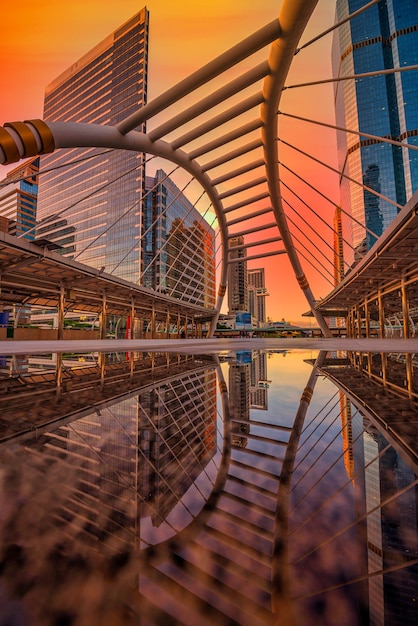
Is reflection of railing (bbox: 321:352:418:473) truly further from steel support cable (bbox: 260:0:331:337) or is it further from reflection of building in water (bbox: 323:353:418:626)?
steel support cable (bbox: 260:0:331:337)

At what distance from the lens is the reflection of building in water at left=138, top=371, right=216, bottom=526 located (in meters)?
1.10

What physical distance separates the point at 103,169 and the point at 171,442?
284 ft

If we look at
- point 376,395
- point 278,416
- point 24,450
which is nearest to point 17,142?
point 24,450

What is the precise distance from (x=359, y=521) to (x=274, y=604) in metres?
0.45

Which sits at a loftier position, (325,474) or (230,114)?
(230,114)

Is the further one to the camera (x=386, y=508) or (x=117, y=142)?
(x=117, y=142)

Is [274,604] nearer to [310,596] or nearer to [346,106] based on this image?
[310,596]

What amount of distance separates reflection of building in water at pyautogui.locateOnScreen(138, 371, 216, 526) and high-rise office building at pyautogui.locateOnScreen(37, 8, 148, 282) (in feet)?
209

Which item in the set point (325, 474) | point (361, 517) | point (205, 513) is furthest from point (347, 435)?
point (205, 513)

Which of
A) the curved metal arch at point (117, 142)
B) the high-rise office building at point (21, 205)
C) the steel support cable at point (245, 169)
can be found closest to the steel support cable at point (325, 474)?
the curved metal arch at point (117, 142)

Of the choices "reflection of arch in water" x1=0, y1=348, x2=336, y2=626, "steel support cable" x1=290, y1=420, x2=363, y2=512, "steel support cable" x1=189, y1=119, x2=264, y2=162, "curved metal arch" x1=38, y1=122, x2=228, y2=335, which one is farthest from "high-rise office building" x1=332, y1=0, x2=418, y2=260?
"reflection of arch in water" x1=0, y1=348, x2=336, y2=626

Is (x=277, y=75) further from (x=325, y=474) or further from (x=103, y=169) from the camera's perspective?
(x=103, y=169)

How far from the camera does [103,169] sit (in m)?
74.8

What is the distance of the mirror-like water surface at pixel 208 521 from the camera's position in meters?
0.59
